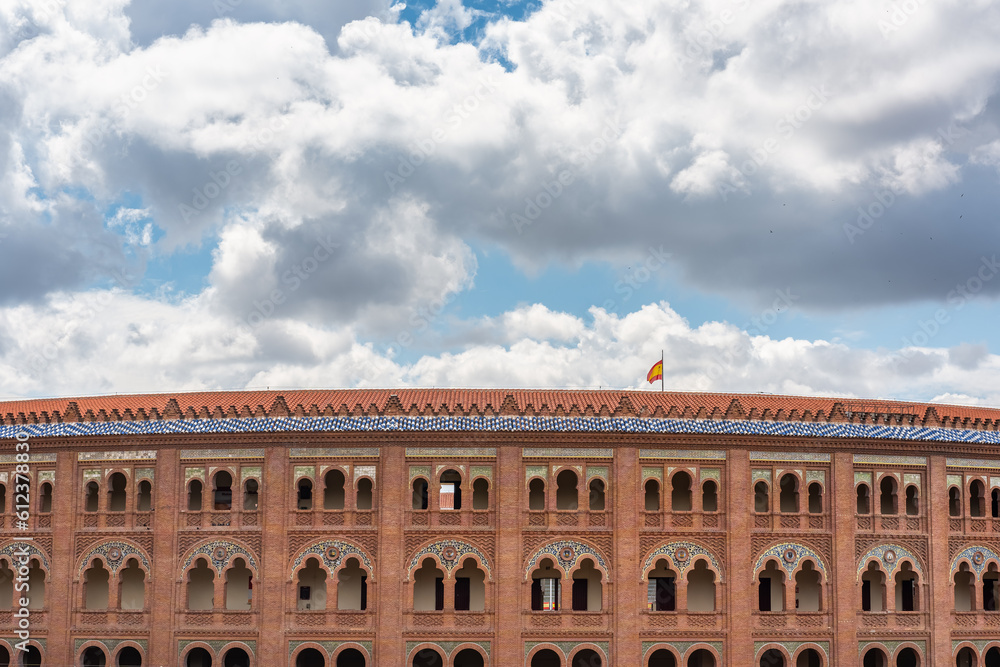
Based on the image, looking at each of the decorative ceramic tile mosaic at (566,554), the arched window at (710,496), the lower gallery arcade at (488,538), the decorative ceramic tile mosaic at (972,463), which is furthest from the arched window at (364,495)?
the decorative ceramic tile mosaic at (972,463)

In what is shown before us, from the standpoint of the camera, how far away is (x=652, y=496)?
37.9 m

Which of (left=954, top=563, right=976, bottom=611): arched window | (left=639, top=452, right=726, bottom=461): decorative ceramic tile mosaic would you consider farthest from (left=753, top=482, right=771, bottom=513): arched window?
(left=954, top=563, right=976, bottom=611): arched window

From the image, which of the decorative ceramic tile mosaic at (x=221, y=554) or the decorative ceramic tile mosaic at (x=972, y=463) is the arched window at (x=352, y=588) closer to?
the decorative ceramic tile mosaic at (x=221, y=554)

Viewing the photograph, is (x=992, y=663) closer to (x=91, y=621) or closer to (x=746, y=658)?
(x=746, y=658)

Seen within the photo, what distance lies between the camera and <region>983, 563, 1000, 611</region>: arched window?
39.6 m

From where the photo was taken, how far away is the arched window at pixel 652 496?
123 feet

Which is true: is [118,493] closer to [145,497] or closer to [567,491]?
[145,497]

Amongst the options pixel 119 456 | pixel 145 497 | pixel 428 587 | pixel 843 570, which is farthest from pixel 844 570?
pixel 119 456

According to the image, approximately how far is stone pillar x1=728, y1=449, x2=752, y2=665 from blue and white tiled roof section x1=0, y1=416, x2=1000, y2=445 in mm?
1930

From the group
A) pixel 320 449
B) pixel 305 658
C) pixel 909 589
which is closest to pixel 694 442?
pixel 909 589

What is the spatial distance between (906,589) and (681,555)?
384 inches

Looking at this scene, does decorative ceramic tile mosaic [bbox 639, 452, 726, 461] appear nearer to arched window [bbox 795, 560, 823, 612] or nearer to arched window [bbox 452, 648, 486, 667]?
arched window [bbox 795, 560, 823, 612]

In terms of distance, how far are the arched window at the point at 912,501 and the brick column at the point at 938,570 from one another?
0.45 metres

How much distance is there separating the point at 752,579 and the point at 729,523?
87.5 inches
